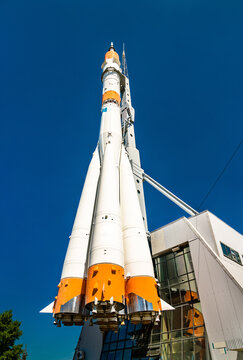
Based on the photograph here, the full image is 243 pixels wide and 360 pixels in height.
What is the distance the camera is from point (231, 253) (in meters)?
16.7

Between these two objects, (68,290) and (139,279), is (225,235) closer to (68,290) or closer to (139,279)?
(139,279)

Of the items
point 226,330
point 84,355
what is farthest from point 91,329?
point 226,330

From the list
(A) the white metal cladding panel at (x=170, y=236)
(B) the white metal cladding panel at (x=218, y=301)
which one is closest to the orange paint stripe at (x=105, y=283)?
(B) the white metal cladding panel at (x=218, y=301)

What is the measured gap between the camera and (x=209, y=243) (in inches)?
626

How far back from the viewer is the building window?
1616 centimetres

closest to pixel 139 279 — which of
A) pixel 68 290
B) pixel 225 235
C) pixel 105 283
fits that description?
pixel 105 283

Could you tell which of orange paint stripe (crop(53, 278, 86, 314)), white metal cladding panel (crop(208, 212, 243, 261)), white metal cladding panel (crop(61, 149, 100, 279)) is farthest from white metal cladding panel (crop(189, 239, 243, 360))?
white metal cladding panel (crop(61, 149, 100, 279))

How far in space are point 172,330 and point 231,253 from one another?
6409 millimetres

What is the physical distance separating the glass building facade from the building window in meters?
2.34

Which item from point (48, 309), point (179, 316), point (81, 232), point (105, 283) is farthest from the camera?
point (179, 316)

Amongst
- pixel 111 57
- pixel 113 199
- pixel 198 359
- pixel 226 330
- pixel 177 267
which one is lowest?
pixel 198 359

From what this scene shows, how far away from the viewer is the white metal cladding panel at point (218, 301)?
1191cm

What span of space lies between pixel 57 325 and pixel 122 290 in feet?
12.1

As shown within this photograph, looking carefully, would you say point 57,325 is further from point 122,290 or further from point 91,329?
point 91,329
